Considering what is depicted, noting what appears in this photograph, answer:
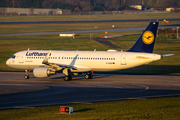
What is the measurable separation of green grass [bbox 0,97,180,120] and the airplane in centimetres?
1399

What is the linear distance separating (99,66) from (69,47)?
41627mm

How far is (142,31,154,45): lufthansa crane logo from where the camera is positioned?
4341 centimetres

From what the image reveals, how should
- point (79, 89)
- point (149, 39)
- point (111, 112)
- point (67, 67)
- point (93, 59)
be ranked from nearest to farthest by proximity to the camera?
point (111, 112), point (79, 89), point (149, 39), point (67, 67), point (93, 59)

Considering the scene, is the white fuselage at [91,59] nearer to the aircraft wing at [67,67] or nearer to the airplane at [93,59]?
the airplane at [93,59]

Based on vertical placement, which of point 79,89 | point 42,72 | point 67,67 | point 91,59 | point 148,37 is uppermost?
point 148,37

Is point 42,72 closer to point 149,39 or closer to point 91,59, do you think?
point 91,59

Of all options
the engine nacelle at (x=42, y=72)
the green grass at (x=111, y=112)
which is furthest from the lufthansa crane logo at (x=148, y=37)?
the green grass at (x=111, y=112)

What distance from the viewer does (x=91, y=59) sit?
4406 cm

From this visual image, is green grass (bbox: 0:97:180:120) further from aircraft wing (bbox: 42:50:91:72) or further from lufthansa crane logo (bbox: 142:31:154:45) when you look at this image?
lufthansa crane logo (bbox: 142:31:154:45)

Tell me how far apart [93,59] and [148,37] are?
9.23 metres

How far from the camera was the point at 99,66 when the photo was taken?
44.0 m

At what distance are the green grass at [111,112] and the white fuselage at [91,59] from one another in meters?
13.8

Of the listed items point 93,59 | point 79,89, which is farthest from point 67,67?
point 79,89

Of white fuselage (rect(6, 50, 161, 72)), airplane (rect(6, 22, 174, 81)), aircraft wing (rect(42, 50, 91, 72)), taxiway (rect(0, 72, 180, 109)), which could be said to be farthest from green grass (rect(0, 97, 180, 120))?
aircraft wing (rect(42, 50, 91, 72))
